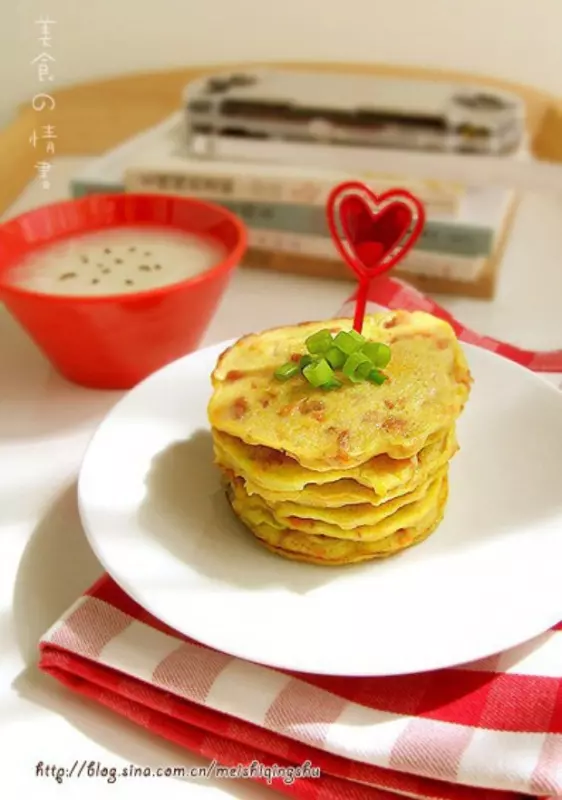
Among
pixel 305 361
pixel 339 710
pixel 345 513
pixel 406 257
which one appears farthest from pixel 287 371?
pixel 406 257

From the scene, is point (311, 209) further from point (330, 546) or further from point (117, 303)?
point (330, 546)

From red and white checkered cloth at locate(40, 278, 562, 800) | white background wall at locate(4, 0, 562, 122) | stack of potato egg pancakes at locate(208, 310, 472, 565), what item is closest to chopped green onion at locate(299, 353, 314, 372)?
stack of potato egg pancakes at locate(208, 310, 472, 565)

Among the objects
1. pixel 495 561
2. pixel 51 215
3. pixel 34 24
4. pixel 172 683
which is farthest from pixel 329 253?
pixel 34 24

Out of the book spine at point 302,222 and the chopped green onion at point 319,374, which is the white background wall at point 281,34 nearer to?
the book spine at point 302,222

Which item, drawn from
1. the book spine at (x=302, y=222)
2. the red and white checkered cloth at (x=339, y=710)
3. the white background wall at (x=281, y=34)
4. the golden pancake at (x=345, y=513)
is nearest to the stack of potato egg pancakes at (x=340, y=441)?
the golden pancake at (x=345, y=513)

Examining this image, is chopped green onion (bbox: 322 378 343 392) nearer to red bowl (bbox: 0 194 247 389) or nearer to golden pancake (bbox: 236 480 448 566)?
golden pancake (bbox: 236 480 448 566)

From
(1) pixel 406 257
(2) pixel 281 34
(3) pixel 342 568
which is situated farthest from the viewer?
(2) pixel 281 34
